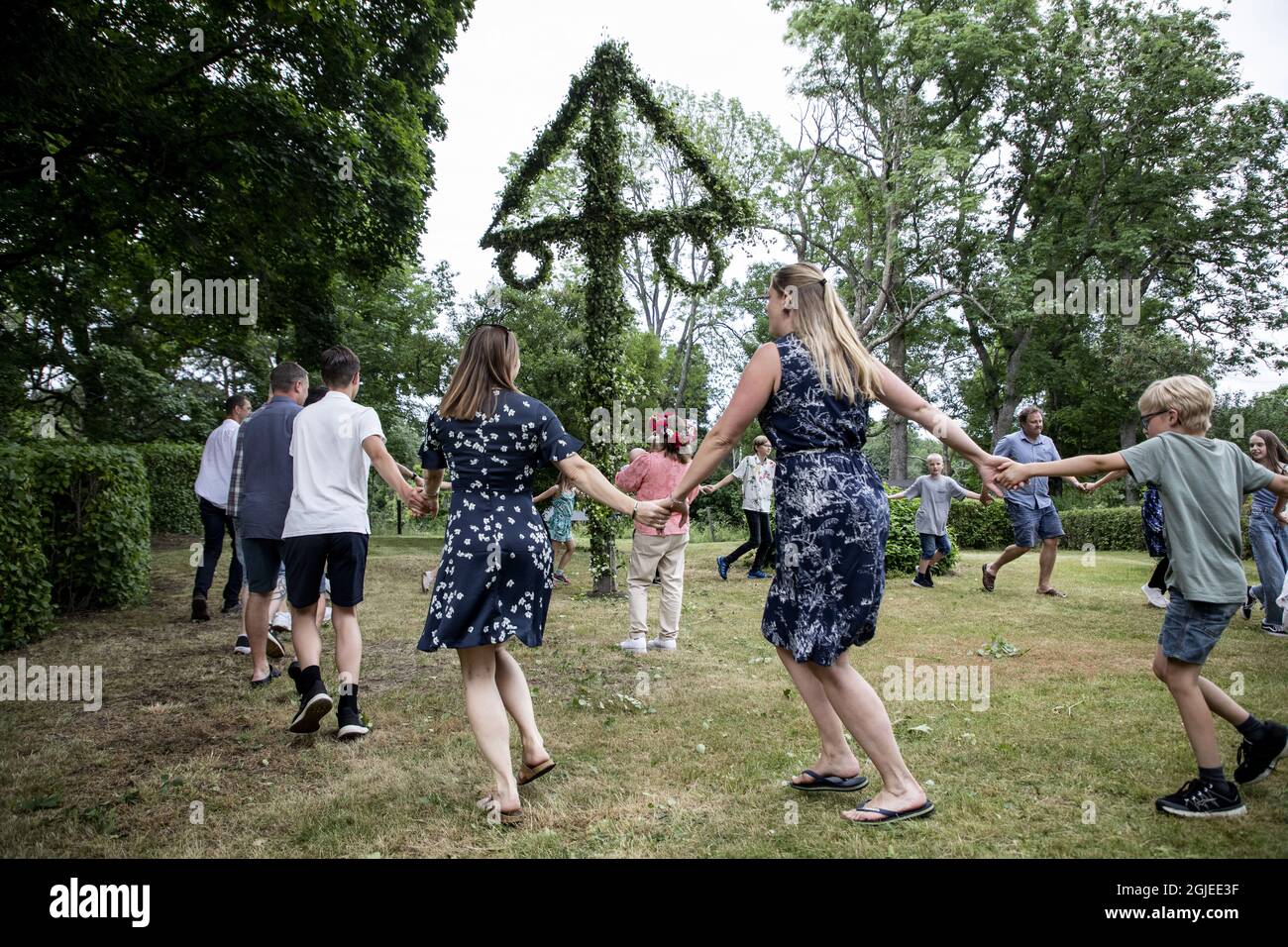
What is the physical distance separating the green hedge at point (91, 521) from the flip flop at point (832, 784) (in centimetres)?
771

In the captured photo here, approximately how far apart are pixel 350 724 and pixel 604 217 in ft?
26.3

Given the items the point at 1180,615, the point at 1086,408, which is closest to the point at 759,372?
the point at 1180,615

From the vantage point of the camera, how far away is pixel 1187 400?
12.1 feet

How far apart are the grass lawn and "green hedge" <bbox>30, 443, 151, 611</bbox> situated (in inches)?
46.3

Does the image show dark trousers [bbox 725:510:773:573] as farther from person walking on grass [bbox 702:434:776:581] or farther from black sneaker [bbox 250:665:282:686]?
black sneaker [bbox 250:665:282:686]

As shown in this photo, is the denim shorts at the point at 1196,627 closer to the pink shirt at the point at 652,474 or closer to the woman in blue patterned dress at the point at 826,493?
the woman in blue patterned dress at the point at 826,493

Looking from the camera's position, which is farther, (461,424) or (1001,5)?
(1001,5)

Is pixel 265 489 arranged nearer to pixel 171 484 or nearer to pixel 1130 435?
pixel 171 484

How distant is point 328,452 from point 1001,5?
96.2 ft

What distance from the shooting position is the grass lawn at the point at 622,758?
10.6 feet

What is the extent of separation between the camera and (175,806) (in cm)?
368

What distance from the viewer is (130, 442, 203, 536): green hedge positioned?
18.5 m

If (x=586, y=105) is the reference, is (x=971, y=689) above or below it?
below
